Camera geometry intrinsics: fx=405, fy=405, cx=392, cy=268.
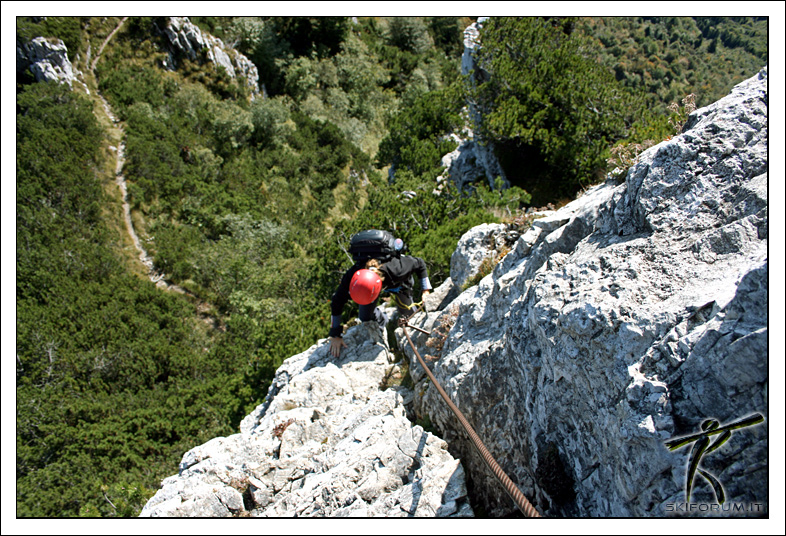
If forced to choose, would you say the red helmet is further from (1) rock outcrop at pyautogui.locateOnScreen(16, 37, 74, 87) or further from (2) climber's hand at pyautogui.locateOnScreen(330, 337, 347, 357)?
(1) rock outcrop at pyautogui.locateOnScreen(16, 37, 74, 87)

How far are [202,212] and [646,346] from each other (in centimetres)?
1925

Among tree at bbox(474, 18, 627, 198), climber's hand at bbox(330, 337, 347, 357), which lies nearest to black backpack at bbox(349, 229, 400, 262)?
climber's hand at bbox(330, 337, 347, 357)

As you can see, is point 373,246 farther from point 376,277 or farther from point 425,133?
point 425,133

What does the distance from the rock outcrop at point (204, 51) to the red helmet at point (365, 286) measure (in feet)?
96.5

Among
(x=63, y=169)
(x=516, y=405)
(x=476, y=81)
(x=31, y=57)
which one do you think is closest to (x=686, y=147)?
(x=516, y=405)

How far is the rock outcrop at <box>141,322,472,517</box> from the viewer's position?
12.6ft

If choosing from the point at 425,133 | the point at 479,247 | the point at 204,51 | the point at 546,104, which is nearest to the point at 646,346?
the point at 479,247

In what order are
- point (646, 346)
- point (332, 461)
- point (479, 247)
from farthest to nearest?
point (479, 247)
point (332, 461)
point (646, 346)

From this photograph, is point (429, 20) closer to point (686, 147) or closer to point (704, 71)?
point (704, 71)

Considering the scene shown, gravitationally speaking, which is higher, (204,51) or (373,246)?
(204,51)

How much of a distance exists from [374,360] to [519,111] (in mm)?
9113

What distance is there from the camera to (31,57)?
21547mm

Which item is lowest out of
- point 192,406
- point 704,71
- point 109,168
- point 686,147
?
point 704,71

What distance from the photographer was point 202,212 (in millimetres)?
18500
